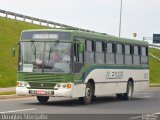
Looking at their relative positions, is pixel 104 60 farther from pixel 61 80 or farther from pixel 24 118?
pixel 24 118

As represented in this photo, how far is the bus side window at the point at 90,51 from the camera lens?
24216 mm

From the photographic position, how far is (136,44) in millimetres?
30375

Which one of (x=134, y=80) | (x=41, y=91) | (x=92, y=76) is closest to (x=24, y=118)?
(x=41, y=91)

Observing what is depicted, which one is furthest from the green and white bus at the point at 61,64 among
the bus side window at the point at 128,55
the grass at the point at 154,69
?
the grass at the point at 154,69

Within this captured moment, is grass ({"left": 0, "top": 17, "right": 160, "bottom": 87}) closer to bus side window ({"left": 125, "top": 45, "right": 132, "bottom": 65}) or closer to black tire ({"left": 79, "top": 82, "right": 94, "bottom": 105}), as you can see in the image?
bus side window ({"left": 125, "top": 45, "right": 132, "bottom": 65})

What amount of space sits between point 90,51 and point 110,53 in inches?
88.9

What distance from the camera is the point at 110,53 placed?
26531 millimetres

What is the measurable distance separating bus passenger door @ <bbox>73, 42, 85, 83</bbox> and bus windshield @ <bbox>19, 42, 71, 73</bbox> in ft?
1.13

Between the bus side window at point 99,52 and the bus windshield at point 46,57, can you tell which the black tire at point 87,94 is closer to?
the bus side window at point 99,52

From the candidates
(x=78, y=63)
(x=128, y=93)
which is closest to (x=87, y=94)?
(x=78, y=63)

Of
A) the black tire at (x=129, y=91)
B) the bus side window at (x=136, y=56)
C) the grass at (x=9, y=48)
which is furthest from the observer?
the grass at (x=9, y=48)

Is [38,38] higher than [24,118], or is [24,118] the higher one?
[38,38]

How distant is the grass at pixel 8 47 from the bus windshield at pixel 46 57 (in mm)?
14768

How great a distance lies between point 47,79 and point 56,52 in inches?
42.5
